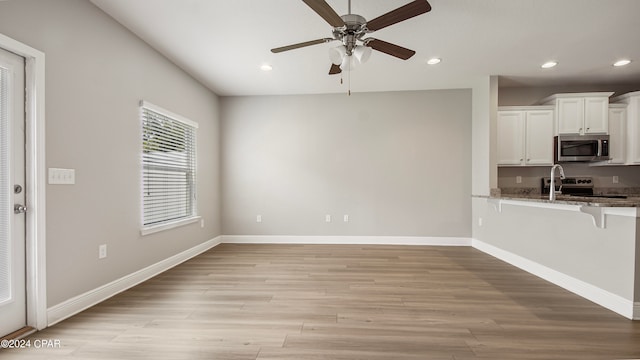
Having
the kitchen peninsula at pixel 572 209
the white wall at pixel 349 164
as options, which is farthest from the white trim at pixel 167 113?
the kitchen peninsula at pixel 572 209

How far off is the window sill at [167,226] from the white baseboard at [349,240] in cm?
103

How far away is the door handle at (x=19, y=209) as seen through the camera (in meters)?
1.91

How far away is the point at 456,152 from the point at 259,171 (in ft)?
11.8

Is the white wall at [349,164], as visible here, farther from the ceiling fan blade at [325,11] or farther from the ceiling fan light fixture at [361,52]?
the ceiling fan blade at [325,11]

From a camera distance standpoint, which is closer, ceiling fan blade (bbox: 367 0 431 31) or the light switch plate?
ceiling fan blade (bbox: 367 0 431 31)

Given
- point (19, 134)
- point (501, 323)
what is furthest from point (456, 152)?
point (19, 134)

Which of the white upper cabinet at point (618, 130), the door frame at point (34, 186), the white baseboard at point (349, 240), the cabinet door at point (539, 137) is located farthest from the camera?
the white baseboard at point (349, 240)

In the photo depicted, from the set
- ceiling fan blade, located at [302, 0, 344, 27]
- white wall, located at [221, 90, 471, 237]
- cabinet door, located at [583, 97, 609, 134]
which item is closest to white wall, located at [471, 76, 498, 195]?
white wall, located at [221, 90, 471, 237]

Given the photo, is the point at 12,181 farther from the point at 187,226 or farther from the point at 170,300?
the point at 187,226

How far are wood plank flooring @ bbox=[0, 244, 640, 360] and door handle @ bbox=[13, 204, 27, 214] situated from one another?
925mm

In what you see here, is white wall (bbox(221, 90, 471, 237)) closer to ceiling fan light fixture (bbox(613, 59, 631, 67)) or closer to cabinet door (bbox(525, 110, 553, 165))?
cabinet door (bbox(525, 110, 553, 165))

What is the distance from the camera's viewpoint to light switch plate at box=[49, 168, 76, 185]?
2082 mm

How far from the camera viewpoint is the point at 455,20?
2633 mm

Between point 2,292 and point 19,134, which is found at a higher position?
point 19,134
